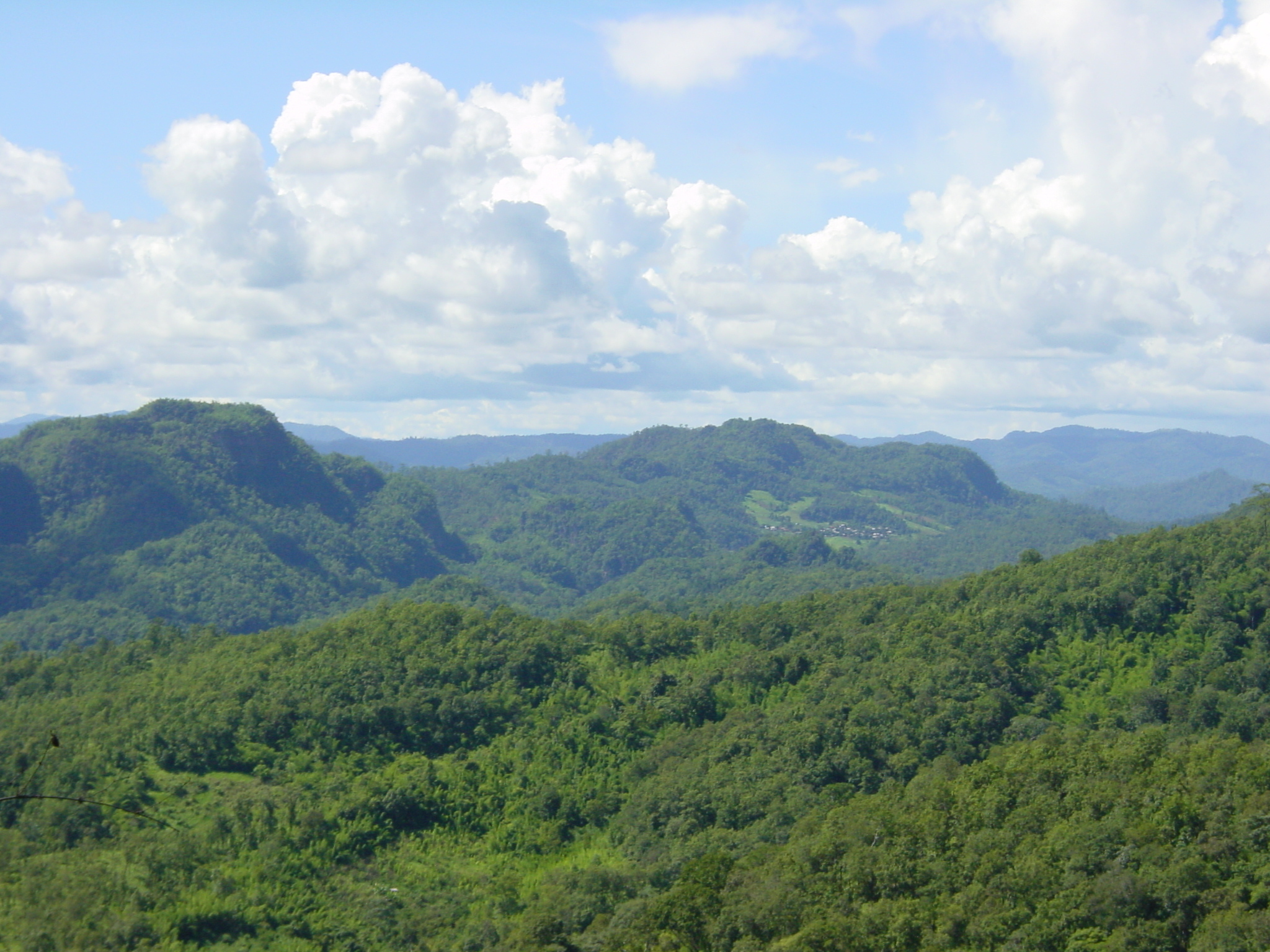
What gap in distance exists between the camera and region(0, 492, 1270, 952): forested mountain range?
51.8 metres

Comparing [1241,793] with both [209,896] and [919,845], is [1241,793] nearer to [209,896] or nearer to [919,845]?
[919,845]

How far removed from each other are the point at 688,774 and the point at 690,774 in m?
0.19

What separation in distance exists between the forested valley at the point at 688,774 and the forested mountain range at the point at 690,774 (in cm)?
25

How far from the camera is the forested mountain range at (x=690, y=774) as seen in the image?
2041 inches

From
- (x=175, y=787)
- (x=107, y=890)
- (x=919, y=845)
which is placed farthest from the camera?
(x=175, y=787)

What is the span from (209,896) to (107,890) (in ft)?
17.8

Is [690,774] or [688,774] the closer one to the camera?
[690,774]

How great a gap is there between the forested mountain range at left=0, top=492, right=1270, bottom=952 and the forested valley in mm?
251

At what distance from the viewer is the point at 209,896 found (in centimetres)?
6188

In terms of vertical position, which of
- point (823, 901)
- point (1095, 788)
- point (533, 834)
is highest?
point (1095, 788)

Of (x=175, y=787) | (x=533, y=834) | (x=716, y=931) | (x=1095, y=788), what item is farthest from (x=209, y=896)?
(x=1095, y=788)

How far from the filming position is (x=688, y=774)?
7994 cm

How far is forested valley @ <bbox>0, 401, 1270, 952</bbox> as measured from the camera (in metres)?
51.9

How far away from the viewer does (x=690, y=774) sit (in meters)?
79.8
